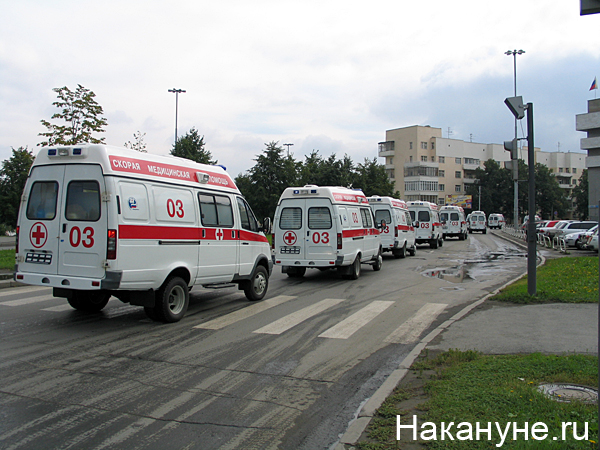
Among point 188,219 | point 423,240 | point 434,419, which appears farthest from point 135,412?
point 423,240

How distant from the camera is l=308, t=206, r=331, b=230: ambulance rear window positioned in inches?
576

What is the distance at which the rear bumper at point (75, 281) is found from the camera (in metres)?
7.49

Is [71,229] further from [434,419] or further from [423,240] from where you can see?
[423,240]

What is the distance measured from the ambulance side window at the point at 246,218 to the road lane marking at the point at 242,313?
1635mm

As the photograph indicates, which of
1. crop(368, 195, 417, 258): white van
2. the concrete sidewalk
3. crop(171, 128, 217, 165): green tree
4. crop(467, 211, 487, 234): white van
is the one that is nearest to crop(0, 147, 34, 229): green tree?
crop(171, 128, 217, 165): green tree

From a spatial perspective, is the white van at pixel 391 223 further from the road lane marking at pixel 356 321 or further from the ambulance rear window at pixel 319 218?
the road lane marking at pixel 356 321

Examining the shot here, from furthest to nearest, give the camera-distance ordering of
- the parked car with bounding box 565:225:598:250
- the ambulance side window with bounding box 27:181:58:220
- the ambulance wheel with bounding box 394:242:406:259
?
the parked car with bounding box 565:225:598:250, the ambulance wheel with bounding box 394:242:406:259, the ambulance side window with bounding box 27:181:58:220

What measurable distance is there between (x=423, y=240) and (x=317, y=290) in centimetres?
2002

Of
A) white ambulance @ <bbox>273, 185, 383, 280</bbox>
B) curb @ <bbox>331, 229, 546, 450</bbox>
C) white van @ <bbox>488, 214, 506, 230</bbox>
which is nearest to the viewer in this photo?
curb @ <bbox>331, 229, 546, 450</bbox>

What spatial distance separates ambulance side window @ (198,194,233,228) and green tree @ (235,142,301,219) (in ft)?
96.5

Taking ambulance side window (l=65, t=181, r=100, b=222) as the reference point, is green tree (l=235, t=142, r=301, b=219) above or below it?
above

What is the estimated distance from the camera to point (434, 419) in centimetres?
437

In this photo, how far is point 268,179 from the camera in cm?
4044

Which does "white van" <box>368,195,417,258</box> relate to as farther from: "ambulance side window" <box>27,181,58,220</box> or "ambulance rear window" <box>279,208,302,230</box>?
"ambulance side window" <box>27,181,58,220</box>
